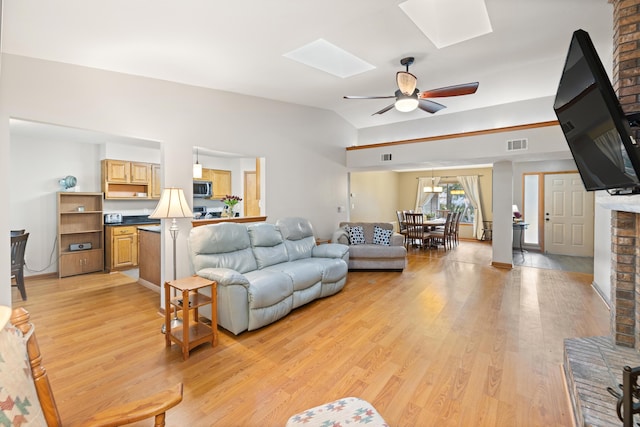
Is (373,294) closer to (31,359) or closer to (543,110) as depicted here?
(31,359)

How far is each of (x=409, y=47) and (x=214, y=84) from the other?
242 cm

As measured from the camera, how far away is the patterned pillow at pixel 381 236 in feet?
18.8

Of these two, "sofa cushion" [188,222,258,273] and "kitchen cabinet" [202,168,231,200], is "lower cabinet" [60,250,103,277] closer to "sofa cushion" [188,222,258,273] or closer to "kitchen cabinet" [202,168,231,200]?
"kitchen cabinet" [202,168,231,200]

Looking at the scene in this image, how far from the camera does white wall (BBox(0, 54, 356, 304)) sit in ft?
8.30

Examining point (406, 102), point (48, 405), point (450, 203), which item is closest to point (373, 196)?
point (450, 203)

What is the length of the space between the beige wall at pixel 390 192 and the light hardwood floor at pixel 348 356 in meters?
4.59

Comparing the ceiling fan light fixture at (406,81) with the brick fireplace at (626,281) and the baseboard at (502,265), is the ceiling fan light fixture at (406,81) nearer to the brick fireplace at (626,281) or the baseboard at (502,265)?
the brick fireplace at (626,281)

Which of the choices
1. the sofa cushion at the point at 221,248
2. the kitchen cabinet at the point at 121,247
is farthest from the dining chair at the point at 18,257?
the sofa cushion at the point at 221,248

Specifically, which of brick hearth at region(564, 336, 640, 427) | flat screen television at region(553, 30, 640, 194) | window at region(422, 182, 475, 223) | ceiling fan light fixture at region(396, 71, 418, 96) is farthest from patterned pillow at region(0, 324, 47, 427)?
window at region(422, 182, 475, 223)

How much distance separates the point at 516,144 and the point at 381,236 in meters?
2.75

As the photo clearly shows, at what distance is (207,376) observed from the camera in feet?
7.39

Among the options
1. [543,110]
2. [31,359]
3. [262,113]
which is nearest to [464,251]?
[543,110]

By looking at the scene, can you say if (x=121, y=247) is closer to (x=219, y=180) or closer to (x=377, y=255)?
(x=219, y=180)

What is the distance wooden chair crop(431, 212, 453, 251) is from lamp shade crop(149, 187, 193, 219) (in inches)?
244
